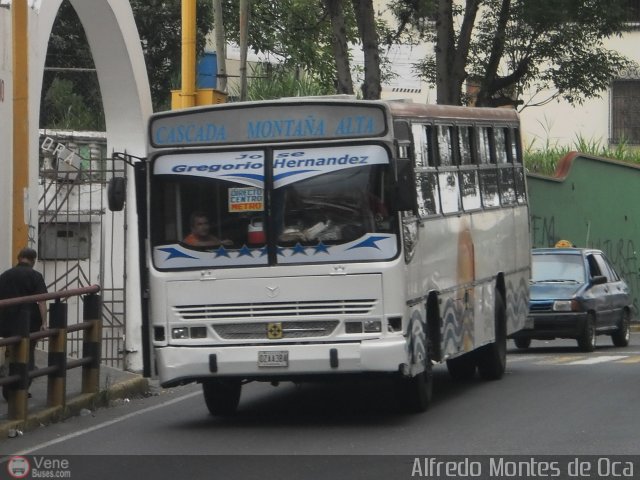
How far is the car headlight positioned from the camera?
2375 centimetres

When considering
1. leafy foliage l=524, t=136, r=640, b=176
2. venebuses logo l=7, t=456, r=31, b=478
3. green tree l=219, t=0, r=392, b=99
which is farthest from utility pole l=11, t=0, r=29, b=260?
leafy foliage l=524, t=136, r=640, b=176

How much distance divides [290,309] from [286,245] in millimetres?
559

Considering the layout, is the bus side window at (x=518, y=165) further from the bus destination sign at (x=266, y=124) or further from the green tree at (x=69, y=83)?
the green tree at (x=69, y=83)

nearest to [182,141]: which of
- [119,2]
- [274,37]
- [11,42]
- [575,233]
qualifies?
[11,42]

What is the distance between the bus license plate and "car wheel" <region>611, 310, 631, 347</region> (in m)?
13.9

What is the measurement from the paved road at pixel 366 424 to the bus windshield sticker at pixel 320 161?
2.22 metres

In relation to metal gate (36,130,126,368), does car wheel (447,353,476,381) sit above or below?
below

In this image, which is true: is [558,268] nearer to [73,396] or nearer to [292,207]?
[73,396]

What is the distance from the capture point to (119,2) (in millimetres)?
19594

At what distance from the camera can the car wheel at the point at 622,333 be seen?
25.8 meters

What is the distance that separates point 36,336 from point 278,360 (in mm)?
2447

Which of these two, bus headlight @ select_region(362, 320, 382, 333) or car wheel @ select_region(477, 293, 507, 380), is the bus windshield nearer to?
bus headlight @ select_region(362, 320, 382, 333)

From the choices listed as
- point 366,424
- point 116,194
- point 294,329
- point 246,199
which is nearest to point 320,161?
point 246,199

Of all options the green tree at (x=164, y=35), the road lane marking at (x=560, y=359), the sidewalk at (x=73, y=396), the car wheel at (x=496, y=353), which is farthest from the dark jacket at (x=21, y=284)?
the green tree at (x=164, y=35)
